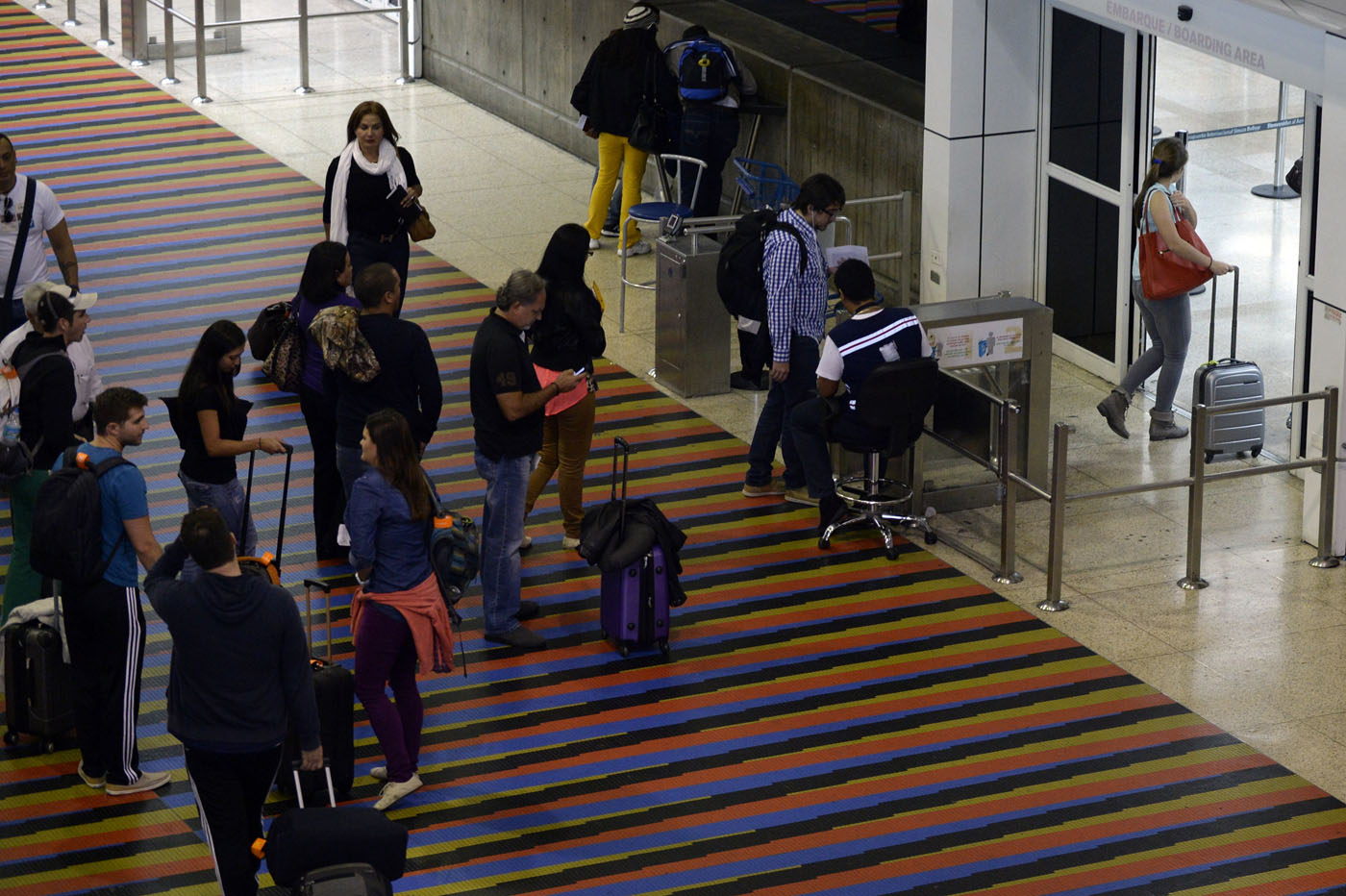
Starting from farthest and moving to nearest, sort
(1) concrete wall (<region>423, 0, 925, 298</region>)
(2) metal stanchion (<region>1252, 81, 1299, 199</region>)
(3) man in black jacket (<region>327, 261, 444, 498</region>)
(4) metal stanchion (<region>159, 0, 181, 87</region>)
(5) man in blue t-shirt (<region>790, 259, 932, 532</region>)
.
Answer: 1. (4) metal stanchion (<region>159, 0, 181, 87</region>)
2. (2) metal stanchion (<region>1252, 81, 1299, 199</region>)
3. (1) concrete wall (<region>423, 0, 925, 298</region>)
4. (5) man in blue t-shirt (<region>790, 259, 932, 532</region>)
5. (3) man in black jacket (<region>327, 261, 444, 498</region>)

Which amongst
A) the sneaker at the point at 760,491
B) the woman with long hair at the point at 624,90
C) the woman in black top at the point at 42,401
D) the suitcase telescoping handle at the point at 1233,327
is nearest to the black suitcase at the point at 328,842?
the woman in black top at the point at 42,401

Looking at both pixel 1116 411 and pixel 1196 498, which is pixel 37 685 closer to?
pixel 1196 498

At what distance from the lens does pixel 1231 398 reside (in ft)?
36.9

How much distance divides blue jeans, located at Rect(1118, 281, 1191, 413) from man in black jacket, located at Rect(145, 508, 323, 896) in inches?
254

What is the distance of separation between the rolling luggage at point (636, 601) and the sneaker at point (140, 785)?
2178 millimetres

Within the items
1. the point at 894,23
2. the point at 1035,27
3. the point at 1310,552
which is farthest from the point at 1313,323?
the point at 894,23

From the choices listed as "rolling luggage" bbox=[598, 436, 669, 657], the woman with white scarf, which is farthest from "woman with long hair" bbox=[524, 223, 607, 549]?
the woman with white scarf

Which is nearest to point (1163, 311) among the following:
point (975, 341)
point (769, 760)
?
point (975, 341)

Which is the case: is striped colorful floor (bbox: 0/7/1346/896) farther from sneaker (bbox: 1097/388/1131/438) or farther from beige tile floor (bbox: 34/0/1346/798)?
sneaker (bbox: 1097/388/1131/438)

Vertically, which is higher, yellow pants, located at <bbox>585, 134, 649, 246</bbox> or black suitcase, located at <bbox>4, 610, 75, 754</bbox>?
yellow pants, located at <bbox>585, 134, 649, 246</bbox>

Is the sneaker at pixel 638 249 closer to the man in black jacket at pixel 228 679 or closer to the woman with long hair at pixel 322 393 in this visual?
the woman with long hair at pixel 322 393

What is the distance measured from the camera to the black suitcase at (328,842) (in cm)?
649

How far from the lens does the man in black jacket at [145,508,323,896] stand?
6414 millimetres

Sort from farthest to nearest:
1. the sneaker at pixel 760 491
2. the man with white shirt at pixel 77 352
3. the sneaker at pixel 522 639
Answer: the sneaker at pixel 760 491
the sneaker at pixel 522 639
the man with white shirt at pixel 77 352
